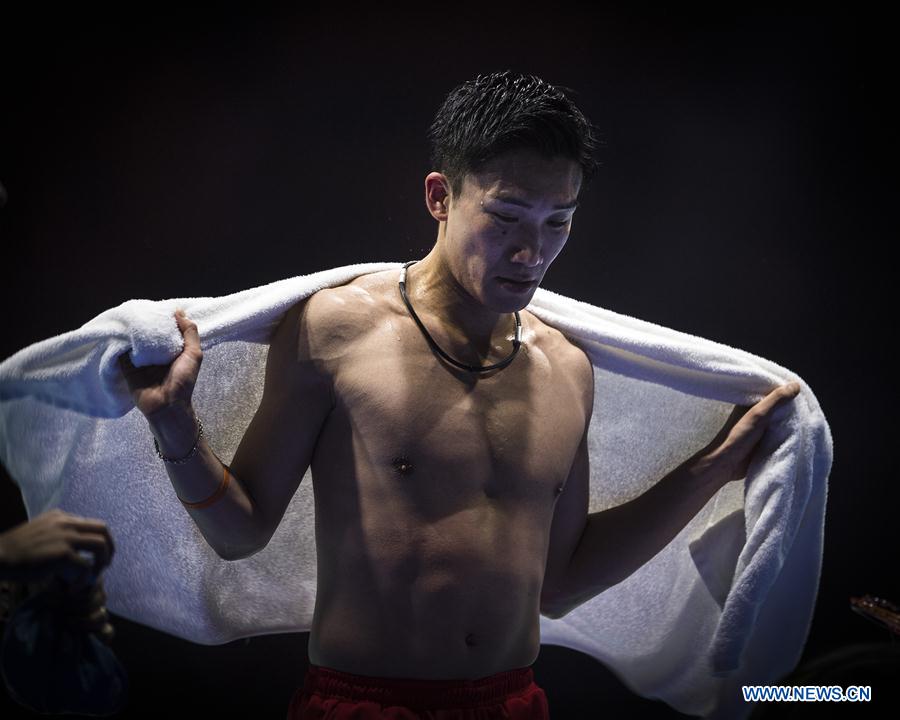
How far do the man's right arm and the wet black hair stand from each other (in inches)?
8.9

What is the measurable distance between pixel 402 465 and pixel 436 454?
0.13 feet

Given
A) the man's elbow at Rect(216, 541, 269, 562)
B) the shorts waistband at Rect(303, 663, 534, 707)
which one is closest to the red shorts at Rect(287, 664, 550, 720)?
the shorts waistband at Rect(303, 663, 534, 707)

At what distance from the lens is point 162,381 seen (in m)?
0.93

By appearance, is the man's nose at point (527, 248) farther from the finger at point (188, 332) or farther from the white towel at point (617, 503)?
the finger at point (188, 332)

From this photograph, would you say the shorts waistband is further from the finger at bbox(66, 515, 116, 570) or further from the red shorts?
the finger at bbox(66, 515, 116, 570)

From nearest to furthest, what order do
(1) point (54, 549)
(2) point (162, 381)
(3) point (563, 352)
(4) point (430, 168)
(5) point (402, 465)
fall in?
(1) point (54, 549)
(2) point (162, 381)
(5) point (402, 465)
(3) point (563, 352)
(4) point (430, 168)

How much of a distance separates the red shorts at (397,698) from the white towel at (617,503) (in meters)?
0.20

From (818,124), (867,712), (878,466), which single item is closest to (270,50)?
(818,124)

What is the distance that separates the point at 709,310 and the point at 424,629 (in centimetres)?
70

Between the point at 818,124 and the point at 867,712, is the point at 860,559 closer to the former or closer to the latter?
the point at 818,124

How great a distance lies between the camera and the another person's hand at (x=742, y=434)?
3.87ft

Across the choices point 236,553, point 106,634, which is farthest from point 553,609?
point 106,634

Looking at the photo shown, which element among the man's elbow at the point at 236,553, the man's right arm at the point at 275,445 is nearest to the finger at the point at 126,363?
the man's right arm at the point at 275,445

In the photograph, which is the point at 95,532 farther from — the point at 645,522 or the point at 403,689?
the point at 645,522
